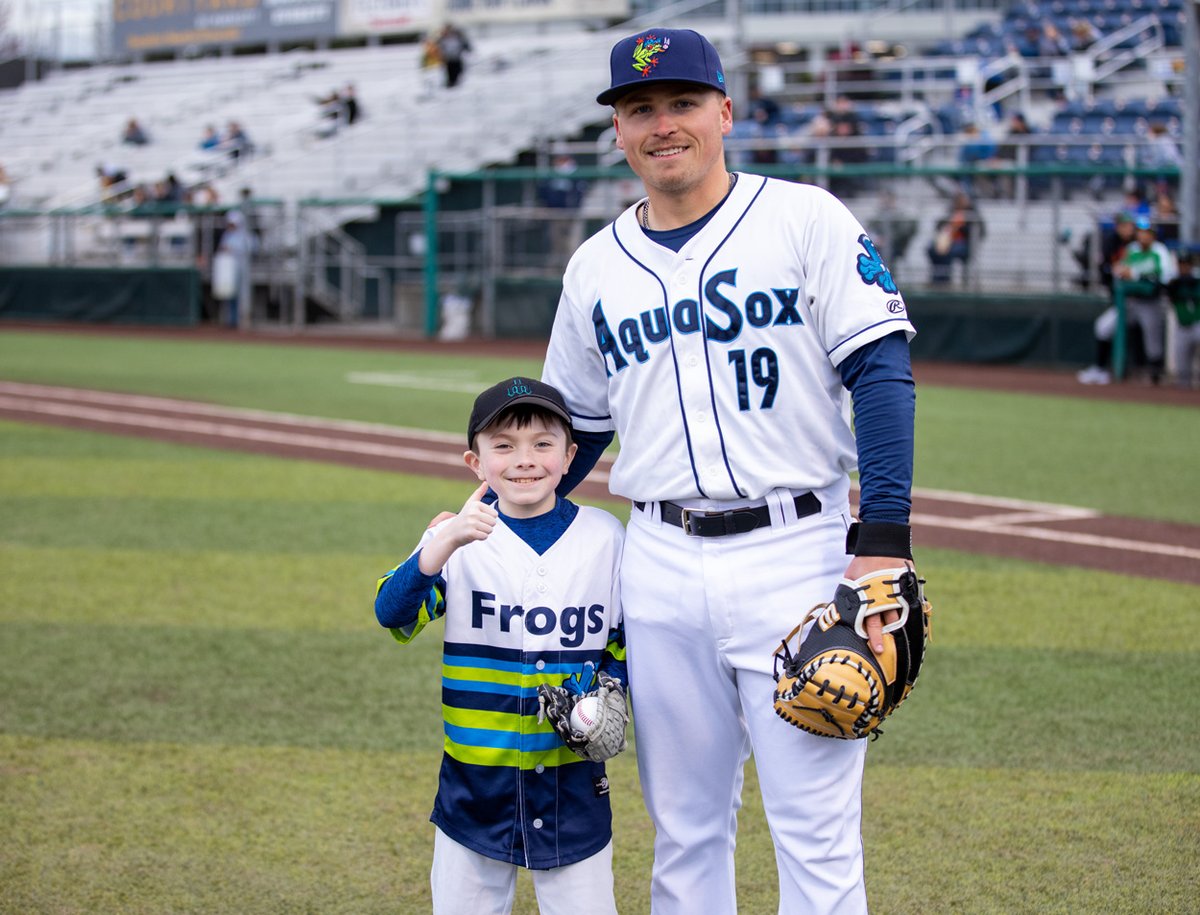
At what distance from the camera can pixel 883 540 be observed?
8.68 ft

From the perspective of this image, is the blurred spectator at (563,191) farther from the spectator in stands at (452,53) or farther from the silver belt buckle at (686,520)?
the silver belt buckle at (686,520)

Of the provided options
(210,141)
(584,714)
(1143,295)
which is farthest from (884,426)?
(210,141)

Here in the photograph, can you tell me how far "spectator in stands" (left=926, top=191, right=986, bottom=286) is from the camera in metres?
18.3

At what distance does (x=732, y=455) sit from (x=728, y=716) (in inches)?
20.8

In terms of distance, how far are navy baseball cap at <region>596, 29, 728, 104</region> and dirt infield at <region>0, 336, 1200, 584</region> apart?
16.9 ft

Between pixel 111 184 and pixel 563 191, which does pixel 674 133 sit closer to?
pixel 563 191

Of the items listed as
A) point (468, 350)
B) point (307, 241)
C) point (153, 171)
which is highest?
point (153, 171)

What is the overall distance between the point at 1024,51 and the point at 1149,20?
79.8 inches

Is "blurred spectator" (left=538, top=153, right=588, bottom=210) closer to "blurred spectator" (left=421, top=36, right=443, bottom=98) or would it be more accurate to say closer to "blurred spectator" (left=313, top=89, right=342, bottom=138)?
"blurred spectator" (left=421, top=36, right=443, bottom=98)

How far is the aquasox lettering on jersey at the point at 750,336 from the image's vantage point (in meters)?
2.78

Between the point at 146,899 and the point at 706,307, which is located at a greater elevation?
the point at 706,307

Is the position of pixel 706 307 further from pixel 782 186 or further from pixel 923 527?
pixel 923 527

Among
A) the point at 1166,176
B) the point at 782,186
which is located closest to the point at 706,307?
the point at 782,186

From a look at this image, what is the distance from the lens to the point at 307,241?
25875mm
